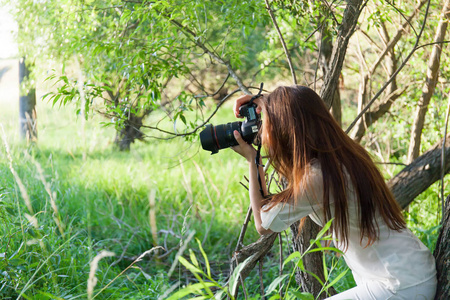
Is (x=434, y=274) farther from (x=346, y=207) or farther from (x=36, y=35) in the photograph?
(x=36, y=35)

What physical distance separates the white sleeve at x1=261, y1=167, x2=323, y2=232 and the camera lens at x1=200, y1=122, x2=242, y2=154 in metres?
0.33

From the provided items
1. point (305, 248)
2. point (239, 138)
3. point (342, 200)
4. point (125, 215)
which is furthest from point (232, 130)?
point (125, 215)

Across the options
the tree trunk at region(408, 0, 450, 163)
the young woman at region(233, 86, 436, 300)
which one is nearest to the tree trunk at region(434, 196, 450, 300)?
the young woman at region(233, 86, 436, 300)

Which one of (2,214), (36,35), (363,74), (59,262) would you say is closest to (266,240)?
(59,262)

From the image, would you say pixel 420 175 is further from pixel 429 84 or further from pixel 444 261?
pixel 444 261

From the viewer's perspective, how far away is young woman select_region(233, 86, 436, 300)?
5.33 ft

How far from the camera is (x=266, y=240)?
215cm

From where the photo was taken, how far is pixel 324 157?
1.65 metres

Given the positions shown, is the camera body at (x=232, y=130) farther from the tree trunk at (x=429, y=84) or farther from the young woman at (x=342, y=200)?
the tree trunk at (x=429, y=84)

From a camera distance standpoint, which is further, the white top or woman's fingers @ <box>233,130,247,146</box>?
woman's fingers @ <box>233,130,247,146</box>

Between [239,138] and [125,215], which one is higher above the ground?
[239,138]

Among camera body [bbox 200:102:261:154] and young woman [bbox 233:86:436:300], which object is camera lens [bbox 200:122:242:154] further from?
young woman [bbox 233:86:436:300]

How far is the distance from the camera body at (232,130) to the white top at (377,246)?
29 centimetres

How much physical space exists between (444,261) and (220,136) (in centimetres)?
92
